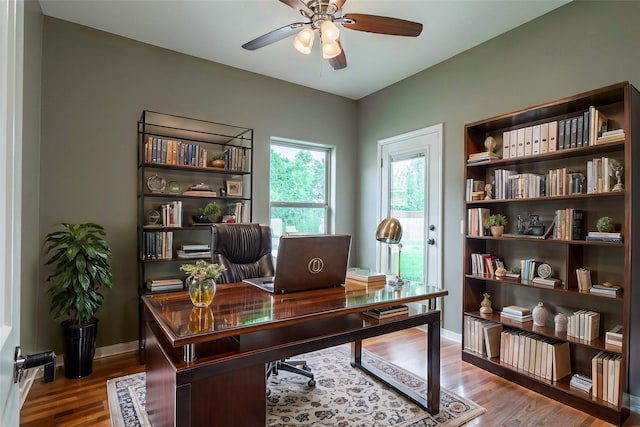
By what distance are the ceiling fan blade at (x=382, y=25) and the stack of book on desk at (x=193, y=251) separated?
7.39 ft

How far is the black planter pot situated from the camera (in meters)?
2.48

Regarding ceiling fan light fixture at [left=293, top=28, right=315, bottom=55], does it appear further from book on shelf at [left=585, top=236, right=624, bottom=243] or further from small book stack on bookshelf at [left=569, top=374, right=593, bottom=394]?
small book stack on bookshelf at [left=569, top=374, right=593, bottom=394]

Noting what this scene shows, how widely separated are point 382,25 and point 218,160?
1.94m

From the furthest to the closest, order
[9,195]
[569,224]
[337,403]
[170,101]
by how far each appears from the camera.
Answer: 1. [170,101]
2. [569,224]
3. [337,403]
4. [9,195]

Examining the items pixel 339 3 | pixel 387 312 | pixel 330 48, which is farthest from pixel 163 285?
pixel 339 3

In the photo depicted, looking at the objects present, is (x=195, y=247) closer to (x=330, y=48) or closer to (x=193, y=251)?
(x=193, y=251)

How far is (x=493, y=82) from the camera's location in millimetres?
3029

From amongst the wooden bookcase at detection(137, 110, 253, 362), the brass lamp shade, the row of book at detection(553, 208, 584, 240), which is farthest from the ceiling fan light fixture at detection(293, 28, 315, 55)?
the row of book at detection(553, 208, 584, 240)

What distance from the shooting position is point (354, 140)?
4.57 metres

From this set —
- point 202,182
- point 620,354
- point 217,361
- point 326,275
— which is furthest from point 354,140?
point 217,361

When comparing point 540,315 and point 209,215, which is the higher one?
point 209,215

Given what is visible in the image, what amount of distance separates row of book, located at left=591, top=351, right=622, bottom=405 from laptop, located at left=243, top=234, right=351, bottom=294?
5.60ft

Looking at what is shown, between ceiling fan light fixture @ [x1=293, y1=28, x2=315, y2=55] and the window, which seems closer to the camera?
ceiling fan light fixture @ [x1=293, y1=28, x2=315, y2=55]

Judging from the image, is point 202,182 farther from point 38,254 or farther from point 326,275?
point 326,275
